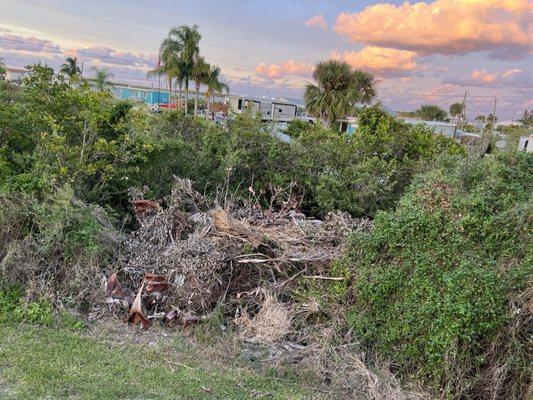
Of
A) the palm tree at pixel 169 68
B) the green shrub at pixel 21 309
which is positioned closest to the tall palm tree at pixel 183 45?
the palm tree at pixel 169 68

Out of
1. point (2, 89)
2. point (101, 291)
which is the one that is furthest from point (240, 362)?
point (2, 89)

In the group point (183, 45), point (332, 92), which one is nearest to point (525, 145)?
point (332, 92)

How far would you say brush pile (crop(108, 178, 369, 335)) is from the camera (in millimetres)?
4749

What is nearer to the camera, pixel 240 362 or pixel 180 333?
pixel 240 362

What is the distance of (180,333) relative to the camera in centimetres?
441

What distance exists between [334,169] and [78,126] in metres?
4.29

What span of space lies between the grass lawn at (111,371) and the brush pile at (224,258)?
682 millimetres

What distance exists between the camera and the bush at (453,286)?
3641 mm

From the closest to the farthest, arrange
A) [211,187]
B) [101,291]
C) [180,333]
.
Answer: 1. [180,333]
2. [101,291]
3. [211,187]

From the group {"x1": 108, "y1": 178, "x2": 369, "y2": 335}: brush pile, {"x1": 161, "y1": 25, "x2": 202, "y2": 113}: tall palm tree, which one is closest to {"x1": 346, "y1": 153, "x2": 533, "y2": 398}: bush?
{"x1": 108, "y1": 178, "x2": 369, "y2": 335}: brush pile

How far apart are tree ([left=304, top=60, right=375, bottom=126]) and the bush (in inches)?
777

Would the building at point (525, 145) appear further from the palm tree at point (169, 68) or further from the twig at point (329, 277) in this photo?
the palm tree at point (169, 68)

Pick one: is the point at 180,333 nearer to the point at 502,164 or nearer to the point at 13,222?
the point at 13,222

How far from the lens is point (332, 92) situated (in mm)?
24375
